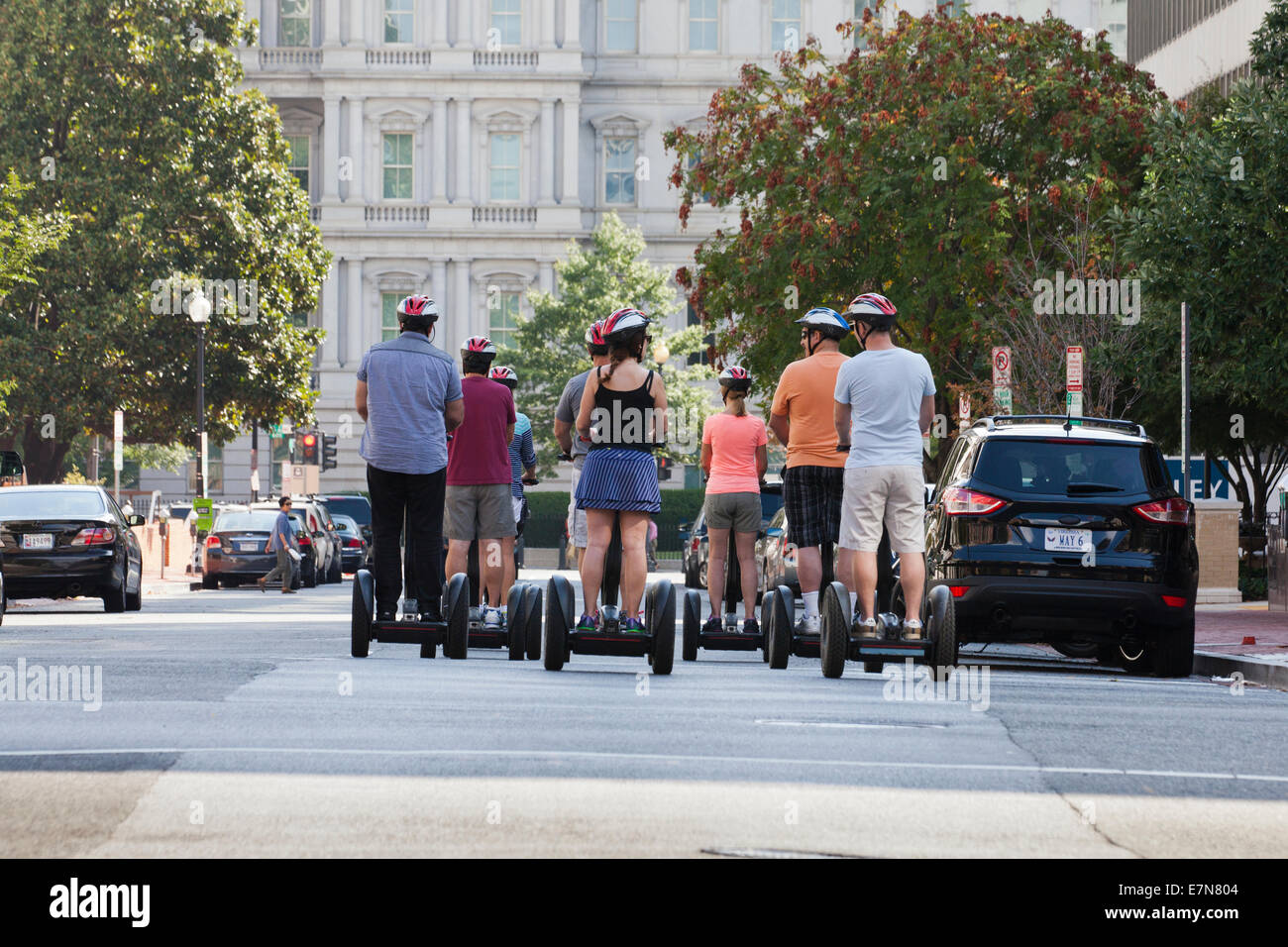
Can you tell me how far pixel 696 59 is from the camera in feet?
244

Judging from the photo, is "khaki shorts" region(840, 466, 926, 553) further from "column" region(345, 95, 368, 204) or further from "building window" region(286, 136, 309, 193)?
"building window" region(286, 136, 309, 193)

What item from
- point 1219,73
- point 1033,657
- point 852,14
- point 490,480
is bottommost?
point 1033,657

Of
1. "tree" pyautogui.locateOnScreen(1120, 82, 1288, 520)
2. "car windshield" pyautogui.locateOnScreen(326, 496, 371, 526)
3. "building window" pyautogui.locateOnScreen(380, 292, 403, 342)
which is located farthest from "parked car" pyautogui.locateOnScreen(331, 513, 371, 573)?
"building window" pyautogui.locateOnScreen(380, 292, 403, 342)

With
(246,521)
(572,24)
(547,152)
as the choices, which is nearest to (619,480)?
(246,521)

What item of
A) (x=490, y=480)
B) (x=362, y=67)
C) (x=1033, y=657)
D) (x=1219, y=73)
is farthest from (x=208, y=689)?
(x=362, y=67)

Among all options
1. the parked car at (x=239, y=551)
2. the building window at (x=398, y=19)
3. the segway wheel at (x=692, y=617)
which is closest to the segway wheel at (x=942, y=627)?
the segway wheel at (x=692, y=617)

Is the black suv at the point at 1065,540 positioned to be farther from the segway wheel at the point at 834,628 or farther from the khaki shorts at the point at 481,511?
the khaki shorts at the point at 481,511

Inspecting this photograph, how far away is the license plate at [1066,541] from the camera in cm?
1521

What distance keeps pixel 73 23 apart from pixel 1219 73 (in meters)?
23.8

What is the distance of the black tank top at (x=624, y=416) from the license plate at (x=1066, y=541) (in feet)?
13.3

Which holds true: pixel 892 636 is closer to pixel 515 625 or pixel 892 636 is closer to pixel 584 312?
pixel 515 625

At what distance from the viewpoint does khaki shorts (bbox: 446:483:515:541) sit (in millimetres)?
14070

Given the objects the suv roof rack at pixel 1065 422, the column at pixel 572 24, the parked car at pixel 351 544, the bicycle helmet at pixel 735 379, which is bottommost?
the parked car at pixel 351 544
